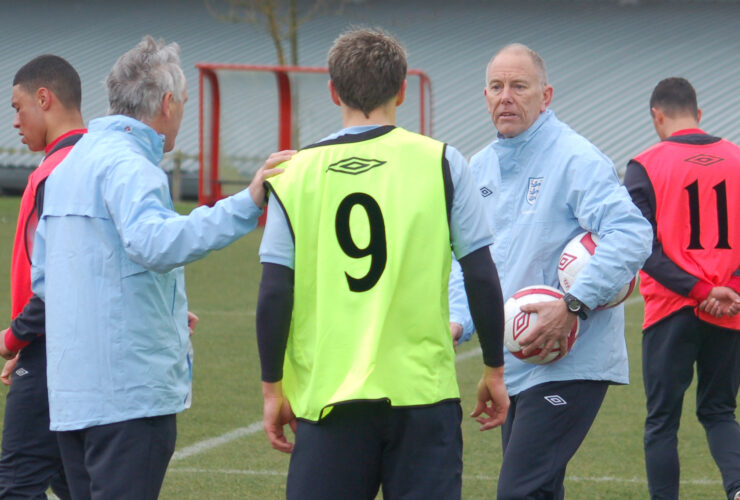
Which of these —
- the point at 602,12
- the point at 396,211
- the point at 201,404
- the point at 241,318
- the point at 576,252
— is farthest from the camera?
the point at 602,12

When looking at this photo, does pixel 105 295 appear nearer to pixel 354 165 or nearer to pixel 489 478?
pixel 354 165

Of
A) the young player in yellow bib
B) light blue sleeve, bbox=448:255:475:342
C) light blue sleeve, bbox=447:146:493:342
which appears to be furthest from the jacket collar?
light blue sleeve, bbox=448:255:475:342

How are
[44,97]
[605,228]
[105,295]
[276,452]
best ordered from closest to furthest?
[105,295] < [605,228] < [44,97] < [276,452]

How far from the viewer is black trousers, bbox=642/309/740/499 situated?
5.72 meters

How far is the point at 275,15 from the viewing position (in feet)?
92.5

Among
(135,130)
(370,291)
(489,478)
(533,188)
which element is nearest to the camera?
(370,291)

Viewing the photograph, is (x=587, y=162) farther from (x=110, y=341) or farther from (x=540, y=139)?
(x=110, y=341)

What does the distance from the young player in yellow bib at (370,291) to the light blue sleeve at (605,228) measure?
33.3 inches

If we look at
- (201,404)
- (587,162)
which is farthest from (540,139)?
(201,404)

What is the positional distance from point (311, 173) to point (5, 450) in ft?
6.58

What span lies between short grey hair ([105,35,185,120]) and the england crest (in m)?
1.40

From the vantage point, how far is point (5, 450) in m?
4.53

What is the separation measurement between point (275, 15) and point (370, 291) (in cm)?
2568

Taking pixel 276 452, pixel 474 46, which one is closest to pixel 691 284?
pixel 276 452
